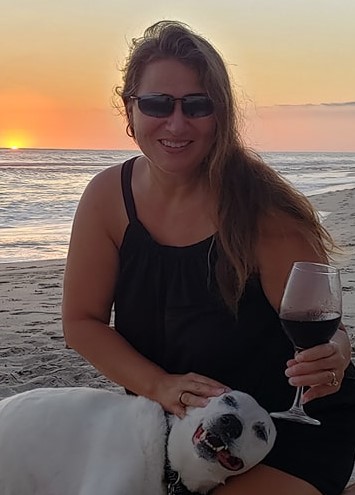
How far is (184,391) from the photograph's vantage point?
2.48 m

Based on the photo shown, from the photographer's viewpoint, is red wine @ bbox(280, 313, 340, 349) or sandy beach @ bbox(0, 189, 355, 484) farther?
sandy beach @ bbox(0, 189, 355, 484)

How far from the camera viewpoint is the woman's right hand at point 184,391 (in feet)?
7.92

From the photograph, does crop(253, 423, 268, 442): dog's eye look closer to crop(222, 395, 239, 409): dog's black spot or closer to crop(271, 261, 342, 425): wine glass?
crop(222, 395, 239, 409): dog's black spot

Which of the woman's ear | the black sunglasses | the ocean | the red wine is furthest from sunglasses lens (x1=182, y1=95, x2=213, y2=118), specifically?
the red wine

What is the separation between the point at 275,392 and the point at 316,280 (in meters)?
0.69

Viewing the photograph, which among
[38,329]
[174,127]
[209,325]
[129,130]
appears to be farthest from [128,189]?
[38,329]

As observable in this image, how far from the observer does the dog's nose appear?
2.24 meters

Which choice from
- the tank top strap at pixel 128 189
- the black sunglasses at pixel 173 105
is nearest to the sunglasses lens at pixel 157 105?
the black sunglasses at pixel 173 105

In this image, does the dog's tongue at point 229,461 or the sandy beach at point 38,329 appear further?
the sandy beach at point 38,329

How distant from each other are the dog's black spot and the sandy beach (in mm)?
1235

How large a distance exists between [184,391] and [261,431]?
300 millimetres

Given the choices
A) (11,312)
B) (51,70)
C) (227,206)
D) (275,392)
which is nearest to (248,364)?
(275,392)

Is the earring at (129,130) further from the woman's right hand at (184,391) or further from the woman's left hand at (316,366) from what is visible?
the woman's left hand at (316,366)

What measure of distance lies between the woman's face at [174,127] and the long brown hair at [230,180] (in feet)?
0.09
